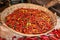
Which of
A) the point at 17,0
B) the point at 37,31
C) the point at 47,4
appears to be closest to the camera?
the point at 37,31

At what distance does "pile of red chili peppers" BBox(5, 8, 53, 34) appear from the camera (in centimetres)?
106

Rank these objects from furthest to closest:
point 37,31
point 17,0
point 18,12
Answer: point 17,0, point 18,12, point 37,31

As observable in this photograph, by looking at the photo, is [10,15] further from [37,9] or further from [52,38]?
[52,38]

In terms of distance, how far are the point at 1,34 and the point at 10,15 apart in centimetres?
17

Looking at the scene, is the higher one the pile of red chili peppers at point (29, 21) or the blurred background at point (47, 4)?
the blurred background at point (47, 4)

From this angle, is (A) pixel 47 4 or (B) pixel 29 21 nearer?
(B) pixel 29 21

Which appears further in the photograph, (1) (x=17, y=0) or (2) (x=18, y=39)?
(1) (x=17, y=0)

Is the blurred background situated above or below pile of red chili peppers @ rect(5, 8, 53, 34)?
above

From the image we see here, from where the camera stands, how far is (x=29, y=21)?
109 cm

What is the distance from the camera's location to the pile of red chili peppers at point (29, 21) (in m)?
1.06

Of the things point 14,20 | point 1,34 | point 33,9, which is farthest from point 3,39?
Answer: point 33,9

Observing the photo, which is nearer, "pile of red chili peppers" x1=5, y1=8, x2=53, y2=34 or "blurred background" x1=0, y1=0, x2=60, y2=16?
"pile of red chili peppers" x1=5, y1=8, x2=53, y2=34

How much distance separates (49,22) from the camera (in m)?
1.14

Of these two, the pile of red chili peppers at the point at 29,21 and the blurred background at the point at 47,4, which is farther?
the blurred background at the point at 47,4
